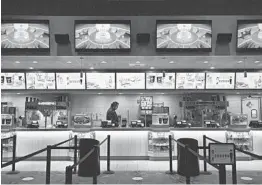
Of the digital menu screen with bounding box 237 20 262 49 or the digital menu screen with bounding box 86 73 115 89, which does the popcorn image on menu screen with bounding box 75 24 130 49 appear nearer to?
the digital menu screen with bounding box 237 20 262 49

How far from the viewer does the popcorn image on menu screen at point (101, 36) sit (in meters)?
5.78

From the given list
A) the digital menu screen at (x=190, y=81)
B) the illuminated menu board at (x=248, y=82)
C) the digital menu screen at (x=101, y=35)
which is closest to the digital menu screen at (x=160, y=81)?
the digital menu screen at (x=190, y=81)

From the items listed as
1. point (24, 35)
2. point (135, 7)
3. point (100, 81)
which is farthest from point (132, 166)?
point (24, 35)

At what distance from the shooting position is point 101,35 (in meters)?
5.80

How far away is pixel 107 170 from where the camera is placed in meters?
5.92

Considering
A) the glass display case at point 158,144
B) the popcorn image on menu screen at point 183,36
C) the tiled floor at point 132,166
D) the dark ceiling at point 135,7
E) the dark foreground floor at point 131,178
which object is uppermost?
the dark ceiling at point 135,7

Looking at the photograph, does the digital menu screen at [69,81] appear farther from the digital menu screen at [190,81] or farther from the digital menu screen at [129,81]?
the digital menu screen at [190,81]

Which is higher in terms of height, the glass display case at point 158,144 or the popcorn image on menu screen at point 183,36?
the popcorn image on menu screen at point 183,36

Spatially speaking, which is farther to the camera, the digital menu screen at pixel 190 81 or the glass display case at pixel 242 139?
the digital menu screen at pixel 190 81

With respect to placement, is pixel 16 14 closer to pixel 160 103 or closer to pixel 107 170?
pixel 107 170

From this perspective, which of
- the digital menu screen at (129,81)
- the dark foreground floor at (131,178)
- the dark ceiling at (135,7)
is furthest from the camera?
the digital menu screen at (129,81)

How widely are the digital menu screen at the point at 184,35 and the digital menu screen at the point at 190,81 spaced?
3050 mm

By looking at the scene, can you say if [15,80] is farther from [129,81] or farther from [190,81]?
[190,81]

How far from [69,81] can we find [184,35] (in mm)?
4597
